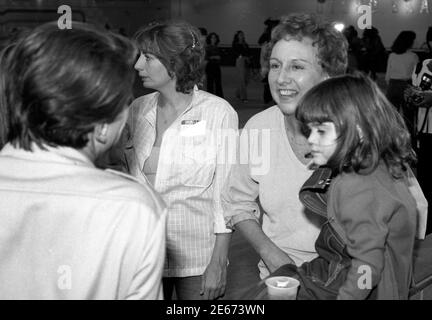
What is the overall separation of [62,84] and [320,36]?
1.07 m

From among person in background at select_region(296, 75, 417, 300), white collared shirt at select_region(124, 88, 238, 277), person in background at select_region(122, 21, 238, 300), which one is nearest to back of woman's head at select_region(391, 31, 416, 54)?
person in background at select_region(122, 21, 238, 300)

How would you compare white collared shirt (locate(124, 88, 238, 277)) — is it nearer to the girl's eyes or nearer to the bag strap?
the girl's eyes

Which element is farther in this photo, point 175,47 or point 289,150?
point 175,47

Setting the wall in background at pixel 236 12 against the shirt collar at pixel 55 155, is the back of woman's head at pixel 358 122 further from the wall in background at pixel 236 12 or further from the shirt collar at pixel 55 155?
the wall in background at pixel 236 12

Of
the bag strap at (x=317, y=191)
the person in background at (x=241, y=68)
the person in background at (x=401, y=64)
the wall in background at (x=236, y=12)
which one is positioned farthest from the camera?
the wall in background at (x=236, y=12)

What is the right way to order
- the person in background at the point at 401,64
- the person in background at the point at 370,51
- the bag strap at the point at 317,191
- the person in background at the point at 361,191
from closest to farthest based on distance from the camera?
the person in background at the point at 361,191 < the bag strap at the point at 317,191 < the person in background at the point at 401,64 < the person in background at the point at 370,51

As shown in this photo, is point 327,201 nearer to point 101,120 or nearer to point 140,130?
point 101,120

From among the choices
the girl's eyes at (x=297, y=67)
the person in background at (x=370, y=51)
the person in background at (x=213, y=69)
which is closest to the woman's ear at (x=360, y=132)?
the girl's eyes at (x=297, y=67)

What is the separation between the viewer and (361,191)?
1287 millimetres

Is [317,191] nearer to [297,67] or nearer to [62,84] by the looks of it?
[297,67]

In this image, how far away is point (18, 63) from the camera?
39.6 inches

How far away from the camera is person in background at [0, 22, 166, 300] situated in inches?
38.4

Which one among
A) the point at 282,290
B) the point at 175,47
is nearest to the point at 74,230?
the point at 282,290

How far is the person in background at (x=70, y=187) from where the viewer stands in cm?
98
